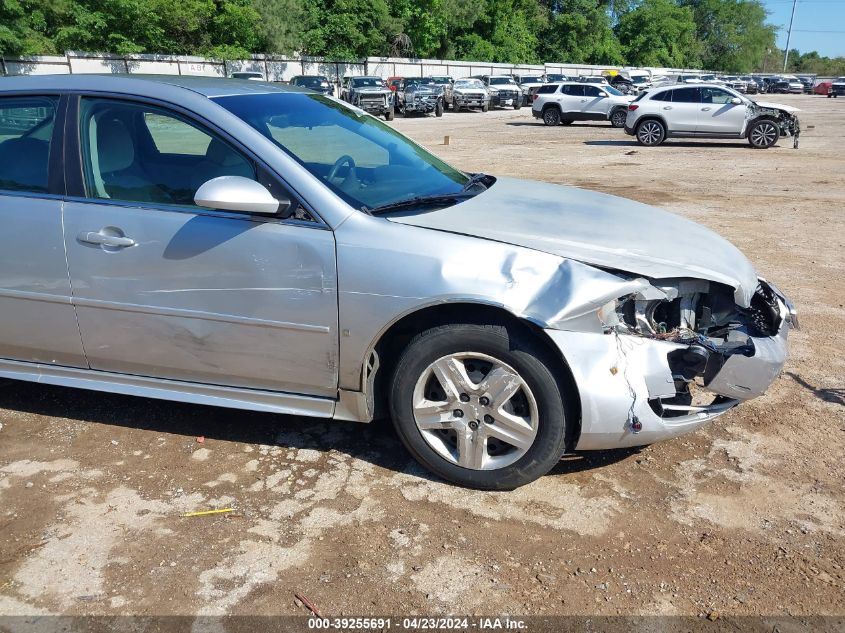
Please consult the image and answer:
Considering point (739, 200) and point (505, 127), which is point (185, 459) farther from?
point (505, 127)

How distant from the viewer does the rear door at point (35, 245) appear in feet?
11.3

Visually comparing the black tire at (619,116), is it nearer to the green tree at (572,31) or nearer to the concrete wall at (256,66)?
the concrete wall at (256,66)

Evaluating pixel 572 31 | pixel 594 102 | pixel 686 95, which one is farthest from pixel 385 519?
pixel 572 31

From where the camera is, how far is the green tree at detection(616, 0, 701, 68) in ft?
274

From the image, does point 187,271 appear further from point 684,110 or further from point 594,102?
point 594,102

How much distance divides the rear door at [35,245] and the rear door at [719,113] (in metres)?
18.6

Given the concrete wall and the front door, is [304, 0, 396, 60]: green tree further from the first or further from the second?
the front door

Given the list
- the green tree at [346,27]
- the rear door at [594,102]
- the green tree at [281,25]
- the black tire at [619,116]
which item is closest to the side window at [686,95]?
the black tire at [619,116]

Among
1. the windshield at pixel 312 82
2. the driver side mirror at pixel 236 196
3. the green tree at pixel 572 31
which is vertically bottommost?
the driver side mirror at pixel 236 196

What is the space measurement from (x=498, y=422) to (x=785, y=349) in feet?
4.60

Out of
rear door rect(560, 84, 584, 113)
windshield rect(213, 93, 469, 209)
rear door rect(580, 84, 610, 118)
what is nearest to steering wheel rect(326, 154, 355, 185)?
windshield rect(213, 93, 469, 209)

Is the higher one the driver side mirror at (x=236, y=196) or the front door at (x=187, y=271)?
the driver side mirror at (x=236, y=196)

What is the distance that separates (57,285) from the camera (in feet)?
11.3

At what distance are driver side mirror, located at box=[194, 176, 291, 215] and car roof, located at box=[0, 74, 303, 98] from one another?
65 centimetres
